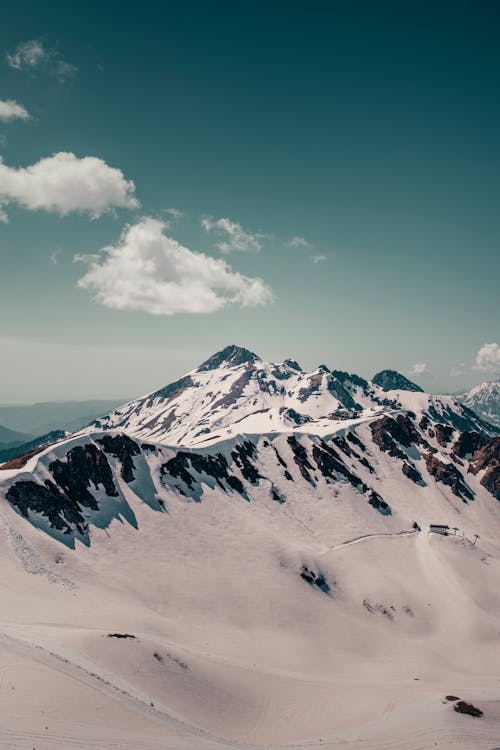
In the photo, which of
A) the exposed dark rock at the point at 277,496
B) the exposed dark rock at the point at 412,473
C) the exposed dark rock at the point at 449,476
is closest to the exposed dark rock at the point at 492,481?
the exposed dark rock at the point at 449,476

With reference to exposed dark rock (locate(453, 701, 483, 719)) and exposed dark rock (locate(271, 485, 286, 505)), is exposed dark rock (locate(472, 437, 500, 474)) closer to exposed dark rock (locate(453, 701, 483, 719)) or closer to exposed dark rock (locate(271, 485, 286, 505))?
exposed dark rock (locate(271, 485, 286, 505))

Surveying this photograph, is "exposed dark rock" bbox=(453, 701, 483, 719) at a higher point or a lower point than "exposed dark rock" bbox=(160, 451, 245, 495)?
lower

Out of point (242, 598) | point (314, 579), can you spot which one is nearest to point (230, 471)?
point (314, 579)

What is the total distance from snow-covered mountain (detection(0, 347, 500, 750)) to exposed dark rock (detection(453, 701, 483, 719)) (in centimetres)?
124

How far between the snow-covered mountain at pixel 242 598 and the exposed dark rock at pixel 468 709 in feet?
4.07

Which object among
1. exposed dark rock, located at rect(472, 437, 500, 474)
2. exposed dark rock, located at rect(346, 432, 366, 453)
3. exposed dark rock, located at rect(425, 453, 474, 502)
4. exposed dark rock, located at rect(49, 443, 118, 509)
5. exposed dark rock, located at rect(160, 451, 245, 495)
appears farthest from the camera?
exposed dark rock, located at rect(472, 437, 500, 474)

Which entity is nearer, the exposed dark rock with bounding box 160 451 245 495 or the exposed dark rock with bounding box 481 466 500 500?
the exposed dark rock with bounding box 160 451 245 495

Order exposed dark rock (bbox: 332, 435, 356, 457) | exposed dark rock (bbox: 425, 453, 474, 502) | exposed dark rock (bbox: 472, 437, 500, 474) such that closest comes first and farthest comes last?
exposed dark rock (bbox: 425, 453, 474, 502) → exposed dark rock (bbox: 332, 435, 356, 457) → exposed dark rock (bbox: 472, 437, 500, 474)

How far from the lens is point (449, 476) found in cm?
18225

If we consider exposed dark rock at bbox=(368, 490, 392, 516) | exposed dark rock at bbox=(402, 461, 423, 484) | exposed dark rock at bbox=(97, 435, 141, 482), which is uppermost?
exposed dark rock at bbox=(97, 435, 141, 482)

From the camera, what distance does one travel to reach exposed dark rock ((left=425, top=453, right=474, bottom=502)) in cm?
17721

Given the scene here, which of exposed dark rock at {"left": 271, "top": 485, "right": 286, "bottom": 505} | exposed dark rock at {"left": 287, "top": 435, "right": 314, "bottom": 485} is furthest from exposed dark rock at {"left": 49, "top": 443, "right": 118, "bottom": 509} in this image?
exposed dark rock at {"left": 287, "top": 435, "right": 314, "bottom": 485}

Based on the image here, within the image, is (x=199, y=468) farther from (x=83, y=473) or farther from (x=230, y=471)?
(x=83, y=473)

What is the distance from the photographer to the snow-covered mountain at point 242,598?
4072 cm
